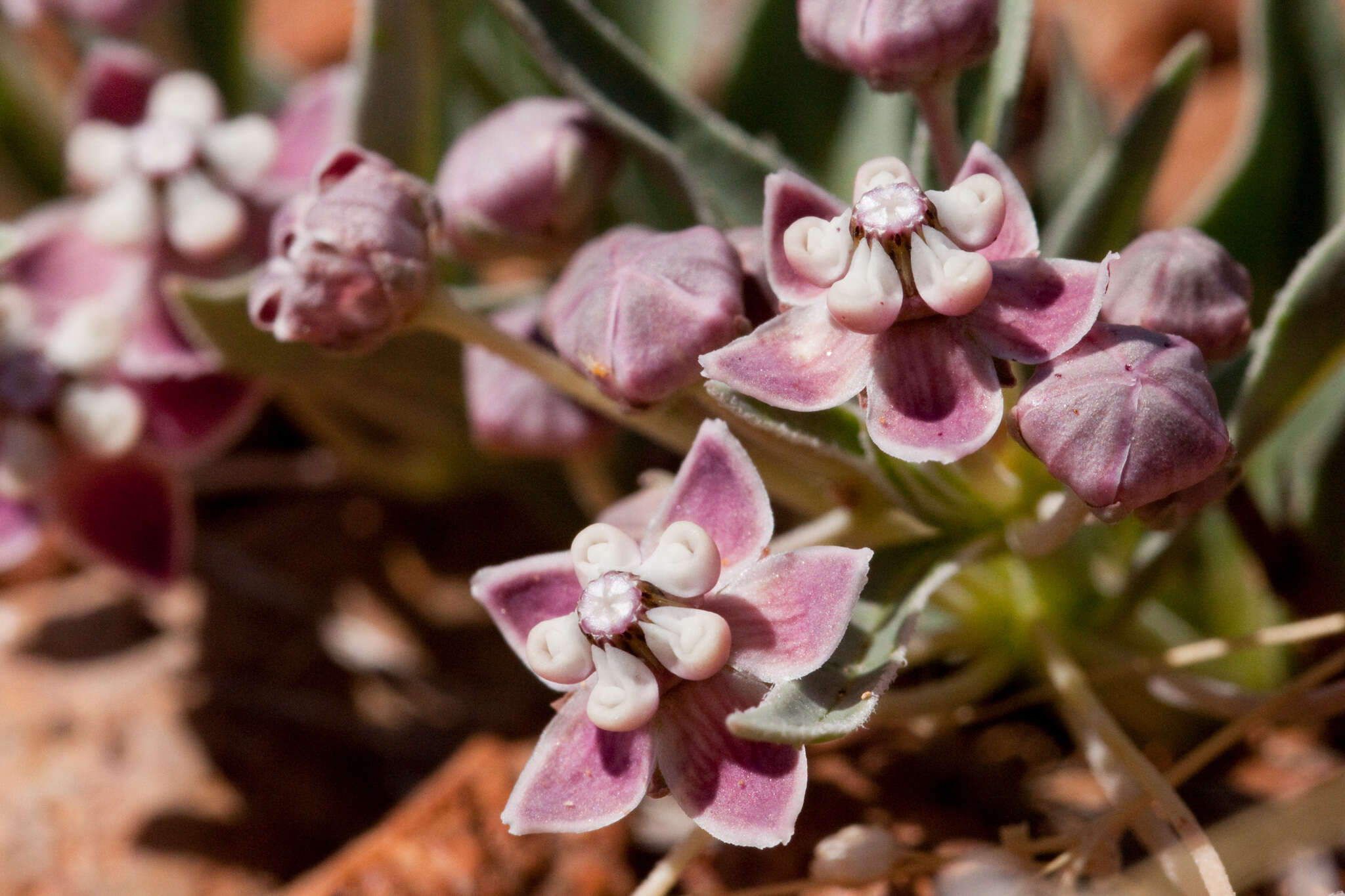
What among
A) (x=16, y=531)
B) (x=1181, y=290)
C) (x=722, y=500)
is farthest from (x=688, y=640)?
(x=16, y=531)

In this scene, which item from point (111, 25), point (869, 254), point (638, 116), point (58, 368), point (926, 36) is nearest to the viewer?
point (869, 254)

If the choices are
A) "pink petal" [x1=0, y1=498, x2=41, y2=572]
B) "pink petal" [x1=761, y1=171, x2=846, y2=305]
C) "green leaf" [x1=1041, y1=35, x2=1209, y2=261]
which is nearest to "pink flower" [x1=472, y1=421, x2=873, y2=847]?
"pink petal" [x1=761, y1=171, x2=846, y2=305]

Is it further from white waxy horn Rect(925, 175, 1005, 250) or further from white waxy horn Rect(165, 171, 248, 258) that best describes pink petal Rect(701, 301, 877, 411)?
white waxy horn Rect(165, 171, 248, 258)

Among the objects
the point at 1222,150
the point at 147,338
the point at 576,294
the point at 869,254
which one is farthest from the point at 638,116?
the point at 1222,150

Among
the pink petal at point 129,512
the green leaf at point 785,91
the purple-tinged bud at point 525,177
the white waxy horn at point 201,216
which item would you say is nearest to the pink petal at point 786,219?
the purple-tinged bud at point 525,177

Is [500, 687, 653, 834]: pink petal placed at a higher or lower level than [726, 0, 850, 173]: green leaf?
lower

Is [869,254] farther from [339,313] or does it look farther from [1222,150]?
[1222,150]

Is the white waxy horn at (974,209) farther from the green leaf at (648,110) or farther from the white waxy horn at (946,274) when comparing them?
the green leaf at (648,110)

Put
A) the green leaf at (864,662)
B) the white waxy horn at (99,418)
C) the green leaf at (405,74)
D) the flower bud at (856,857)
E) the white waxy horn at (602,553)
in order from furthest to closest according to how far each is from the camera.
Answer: the white waxy horn at (99,418)
the green leaf at (405,74)
the flower bud at (856,857)
the white waxy horn at (602,553)
the green leaf at (864,662)
